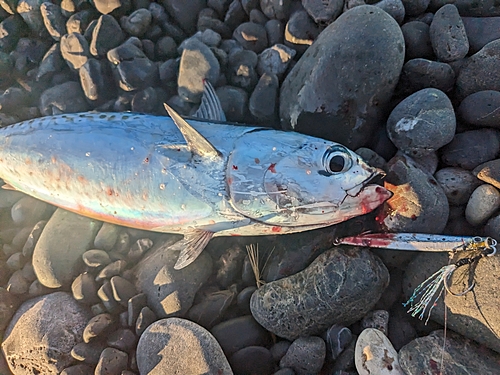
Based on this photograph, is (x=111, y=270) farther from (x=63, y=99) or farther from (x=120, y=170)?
(x=63, y=99)

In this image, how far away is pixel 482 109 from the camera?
120 inches

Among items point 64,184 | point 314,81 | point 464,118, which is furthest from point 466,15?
point 64,184

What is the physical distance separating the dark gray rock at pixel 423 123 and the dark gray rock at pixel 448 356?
1565mm

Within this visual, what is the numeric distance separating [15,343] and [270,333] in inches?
93.6

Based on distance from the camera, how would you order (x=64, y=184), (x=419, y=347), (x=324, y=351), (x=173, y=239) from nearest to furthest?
(x=419, y=347)
(x=324, y=351)
(x=64, y=184)
(x=173, y=239)

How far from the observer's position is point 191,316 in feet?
10.5

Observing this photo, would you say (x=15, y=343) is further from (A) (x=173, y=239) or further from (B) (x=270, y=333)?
(B) (x=270, y=333)

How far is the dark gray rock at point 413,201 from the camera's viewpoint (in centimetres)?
286

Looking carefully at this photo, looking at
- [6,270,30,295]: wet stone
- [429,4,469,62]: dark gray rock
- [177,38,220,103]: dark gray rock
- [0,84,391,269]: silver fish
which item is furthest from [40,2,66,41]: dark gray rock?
[429,4,469,62]: dark gray rock

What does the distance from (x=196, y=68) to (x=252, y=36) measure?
0.78m

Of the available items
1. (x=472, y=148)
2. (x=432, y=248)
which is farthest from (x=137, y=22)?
(x=432, y=248)

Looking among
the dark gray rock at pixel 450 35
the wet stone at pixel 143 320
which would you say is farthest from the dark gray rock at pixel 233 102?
the wet stone at pixel 143 320

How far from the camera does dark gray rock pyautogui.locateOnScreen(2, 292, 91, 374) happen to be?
10.2 ft

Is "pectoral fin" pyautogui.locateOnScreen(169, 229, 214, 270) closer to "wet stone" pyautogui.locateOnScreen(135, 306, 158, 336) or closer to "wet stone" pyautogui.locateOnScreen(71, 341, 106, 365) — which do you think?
"wet stone" pyautogui.locateOnScreen(135, 306, 158, 336)
